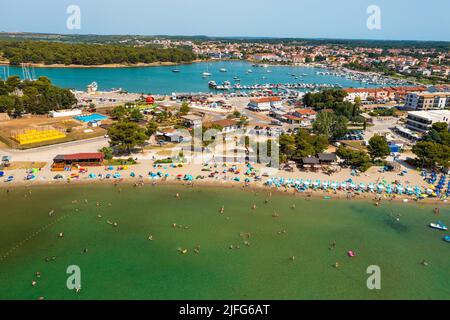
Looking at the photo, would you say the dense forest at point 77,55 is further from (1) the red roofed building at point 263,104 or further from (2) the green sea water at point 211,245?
(2) the green sea water at point 211,245

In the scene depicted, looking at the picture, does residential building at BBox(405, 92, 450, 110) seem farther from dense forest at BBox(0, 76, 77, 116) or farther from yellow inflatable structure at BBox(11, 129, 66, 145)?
dense forest at BBox(0, 76, 77, 116)

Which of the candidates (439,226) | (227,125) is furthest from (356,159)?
(227,125)

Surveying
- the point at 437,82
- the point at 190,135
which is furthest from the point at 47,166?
the point at 437,82

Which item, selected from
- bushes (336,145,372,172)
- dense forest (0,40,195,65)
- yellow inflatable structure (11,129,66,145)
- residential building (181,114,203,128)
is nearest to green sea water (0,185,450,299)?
bushes (336,145,372,172)

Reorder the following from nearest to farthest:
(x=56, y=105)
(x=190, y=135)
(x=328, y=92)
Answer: (x=190, y=135), (x=56, y=105), (x=328, y=92)

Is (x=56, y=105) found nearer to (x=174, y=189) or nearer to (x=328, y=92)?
(x=174, y=189)

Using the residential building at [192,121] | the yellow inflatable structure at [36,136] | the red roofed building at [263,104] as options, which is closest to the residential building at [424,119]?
the red roofed building at [263,104]
